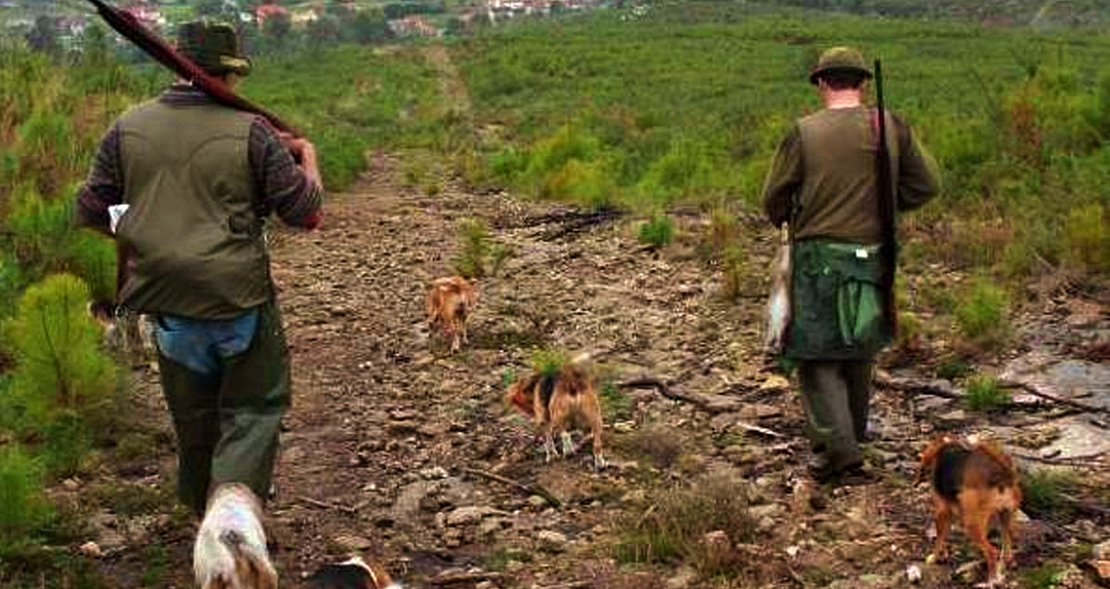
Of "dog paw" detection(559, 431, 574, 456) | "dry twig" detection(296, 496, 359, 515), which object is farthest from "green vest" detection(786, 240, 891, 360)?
"dry twig" detection(296, 496, 359, 515)

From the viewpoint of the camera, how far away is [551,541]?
5.46 m

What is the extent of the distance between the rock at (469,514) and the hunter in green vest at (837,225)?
1.50 metres

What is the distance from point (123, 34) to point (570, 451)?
308cm

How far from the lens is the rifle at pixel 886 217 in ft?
18.4

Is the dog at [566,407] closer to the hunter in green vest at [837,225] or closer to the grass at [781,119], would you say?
the hunter in green vest at [837,225]

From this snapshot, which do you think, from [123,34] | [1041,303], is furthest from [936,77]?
[123,34]

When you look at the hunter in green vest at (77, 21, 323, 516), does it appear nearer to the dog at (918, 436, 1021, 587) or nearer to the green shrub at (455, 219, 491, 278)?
the dog at (918, 436, 1021, 587)

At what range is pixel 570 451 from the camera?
651cm

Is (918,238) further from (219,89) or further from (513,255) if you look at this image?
(219,89)

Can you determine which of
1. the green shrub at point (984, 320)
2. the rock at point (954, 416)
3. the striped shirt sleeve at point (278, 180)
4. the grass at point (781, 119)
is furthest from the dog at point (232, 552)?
the grass at point (781, 119)

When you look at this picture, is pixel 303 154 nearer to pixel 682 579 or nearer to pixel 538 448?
pixel 682 579

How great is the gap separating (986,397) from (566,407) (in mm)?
2210

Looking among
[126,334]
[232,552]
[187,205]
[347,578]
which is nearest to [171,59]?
[187,205]

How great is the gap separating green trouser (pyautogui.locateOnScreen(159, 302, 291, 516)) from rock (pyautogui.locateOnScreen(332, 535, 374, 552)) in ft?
2.63
